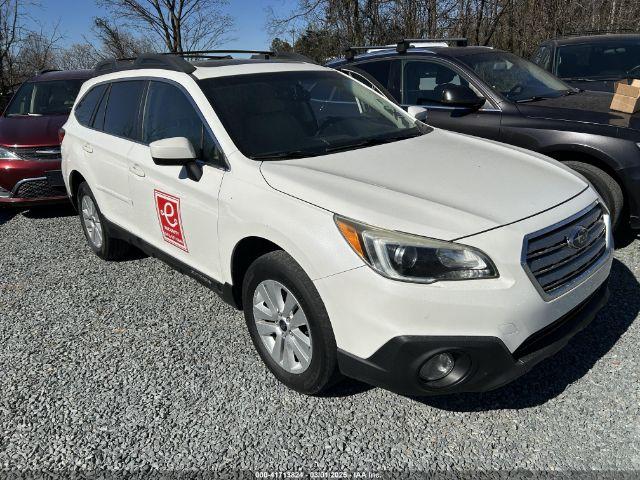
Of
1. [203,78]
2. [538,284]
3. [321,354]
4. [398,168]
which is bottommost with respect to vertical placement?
[321,354]

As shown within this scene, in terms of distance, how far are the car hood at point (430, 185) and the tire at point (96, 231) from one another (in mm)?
2449

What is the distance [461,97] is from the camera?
4.71m

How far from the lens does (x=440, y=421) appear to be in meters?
2.54

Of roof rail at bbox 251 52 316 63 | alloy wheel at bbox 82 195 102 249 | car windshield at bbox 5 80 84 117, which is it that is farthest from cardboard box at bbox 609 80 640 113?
car windshield at bbox 5 80 84 117

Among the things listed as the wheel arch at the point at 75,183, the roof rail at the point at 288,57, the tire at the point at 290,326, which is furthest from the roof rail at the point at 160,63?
the tire at the point at 290,326

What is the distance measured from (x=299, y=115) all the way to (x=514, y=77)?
2.91m

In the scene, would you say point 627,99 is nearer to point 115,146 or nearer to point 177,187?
point 177,187

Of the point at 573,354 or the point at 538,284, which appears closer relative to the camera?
the point at 538,284

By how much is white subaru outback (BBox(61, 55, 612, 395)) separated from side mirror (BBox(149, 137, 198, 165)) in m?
0.01

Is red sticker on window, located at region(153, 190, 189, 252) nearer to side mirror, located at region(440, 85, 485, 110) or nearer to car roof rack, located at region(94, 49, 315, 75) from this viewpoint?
car roof rack, located at region(94, 49, 315, 75)

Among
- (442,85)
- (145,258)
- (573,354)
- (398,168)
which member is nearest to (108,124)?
(145,258)

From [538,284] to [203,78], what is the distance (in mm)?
2315

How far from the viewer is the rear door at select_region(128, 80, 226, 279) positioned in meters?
2.98

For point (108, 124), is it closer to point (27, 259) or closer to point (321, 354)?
point (27, 259)
